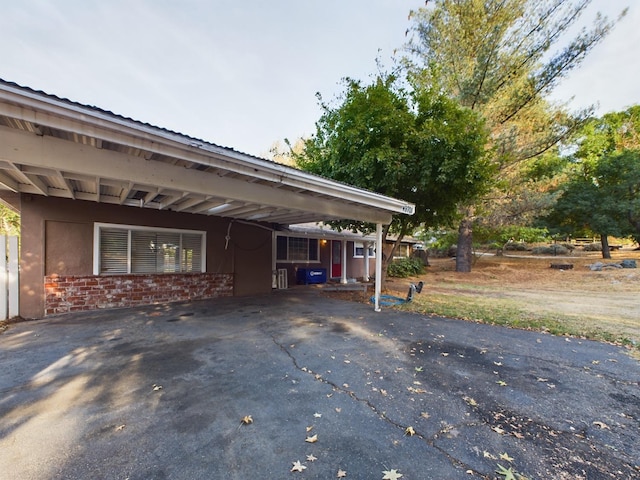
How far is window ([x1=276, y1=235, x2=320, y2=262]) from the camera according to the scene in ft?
39.4

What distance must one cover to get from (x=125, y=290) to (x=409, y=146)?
8.29 metres

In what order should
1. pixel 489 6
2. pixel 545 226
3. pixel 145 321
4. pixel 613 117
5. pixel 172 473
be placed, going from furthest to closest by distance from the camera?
pixel 613 117 → pixel 545 226 → pixel 489 6 → pixel 145 321 → pixel 172 473

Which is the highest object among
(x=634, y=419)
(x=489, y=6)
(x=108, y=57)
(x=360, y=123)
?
(x=489, y=6)

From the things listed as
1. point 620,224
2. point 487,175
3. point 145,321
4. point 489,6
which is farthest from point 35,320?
point 620,224

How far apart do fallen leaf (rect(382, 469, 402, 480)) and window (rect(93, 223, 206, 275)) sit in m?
7.70

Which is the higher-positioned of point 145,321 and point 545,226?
point 545,226

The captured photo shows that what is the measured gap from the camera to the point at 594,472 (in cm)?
208

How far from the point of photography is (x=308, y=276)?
12.6 meters

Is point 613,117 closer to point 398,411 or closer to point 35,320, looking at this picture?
point 398,411

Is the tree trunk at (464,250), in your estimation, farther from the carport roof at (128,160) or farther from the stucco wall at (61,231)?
the stucco wall at (61,231)

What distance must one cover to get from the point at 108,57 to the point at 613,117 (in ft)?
122

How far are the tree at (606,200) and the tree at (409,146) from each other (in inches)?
667

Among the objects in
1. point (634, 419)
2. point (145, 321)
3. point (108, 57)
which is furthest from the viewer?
point (108, 57)

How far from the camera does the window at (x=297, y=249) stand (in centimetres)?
1200
